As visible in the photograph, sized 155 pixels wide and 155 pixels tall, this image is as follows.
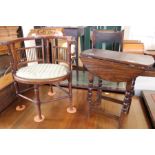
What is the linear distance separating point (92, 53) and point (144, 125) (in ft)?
3.08

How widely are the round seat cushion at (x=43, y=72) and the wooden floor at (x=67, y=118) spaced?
Answer: 0.51 metres

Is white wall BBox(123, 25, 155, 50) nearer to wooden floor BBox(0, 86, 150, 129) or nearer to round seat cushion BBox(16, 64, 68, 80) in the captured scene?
wooden floor BBox(0, 86, 150, 129)

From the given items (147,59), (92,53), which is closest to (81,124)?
(92,53)

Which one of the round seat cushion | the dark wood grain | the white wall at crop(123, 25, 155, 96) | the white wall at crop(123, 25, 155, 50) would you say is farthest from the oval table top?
the white wall at crop(123, 25, 155, 50)

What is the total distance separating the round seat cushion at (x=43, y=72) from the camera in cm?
160

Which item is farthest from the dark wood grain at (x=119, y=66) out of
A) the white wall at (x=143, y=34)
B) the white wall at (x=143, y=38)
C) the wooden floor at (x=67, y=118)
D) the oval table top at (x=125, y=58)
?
the white wall at (x=143, y=34)

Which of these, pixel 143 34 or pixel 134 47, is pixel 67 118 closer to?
pixel 134 47

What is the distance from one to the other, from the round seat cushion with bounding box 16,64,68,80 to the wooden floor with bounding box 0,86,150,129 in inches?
20.0

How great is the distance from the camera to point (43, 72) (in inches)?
66.0

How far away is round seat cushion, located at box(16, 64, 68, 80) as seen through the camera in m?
1.60

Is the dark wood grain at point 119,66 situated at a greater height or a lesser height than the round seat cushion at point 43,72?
greater

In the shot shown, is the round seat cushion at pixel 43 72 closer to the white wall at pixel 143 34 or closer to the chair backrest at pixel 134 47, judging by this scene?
the chair backrest at pixel 134 47
